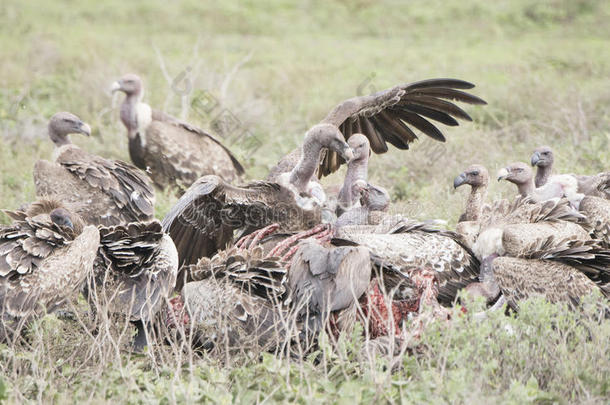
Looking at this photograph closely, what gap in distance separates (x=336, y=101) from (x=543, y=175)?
4.35 m

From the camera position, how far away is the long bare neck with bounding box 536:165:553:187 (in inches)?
231

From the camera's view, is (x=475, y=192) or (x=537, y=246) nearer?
(x=537, y=246)

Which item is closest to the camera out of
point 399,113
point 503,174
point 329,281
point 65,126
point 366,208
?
point 329,281

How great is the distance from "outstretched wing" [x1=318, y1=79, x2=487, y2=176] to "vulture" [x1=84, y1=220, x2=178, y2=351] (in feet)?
6.87

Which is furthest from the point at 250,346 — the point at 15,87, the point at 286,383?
the point at 15,87

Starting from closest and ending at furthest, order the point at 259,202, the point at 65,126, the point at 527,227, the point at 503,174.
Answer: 1. the point at 527,227
2. the point at 259,202
3. the point at 503,174
4. the point at 65,126

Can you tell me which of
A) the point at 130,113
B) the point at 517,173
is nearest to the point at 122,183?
the point at 130,113

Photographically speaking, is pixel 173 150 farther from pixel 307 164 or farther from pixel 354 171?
pixel 307 164

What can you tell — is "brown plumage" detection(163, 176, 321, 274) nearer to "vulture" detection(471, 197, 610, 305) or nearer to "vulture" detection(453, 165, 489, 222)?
"vulture" detection(453, 165, 489, 222)

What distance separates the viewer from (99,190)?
5.89 meters

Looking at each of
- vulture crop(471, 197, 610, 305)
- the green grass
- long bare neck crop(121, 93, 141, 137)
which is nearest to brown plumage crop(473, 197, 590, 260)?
vulture crop(471, 197, 610, 305)

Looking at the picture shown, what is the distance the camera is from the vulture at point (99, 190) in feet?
19.1

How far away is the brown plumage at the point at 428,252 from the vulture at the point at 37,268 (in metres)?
1.41

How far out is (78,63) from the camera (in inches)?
470
